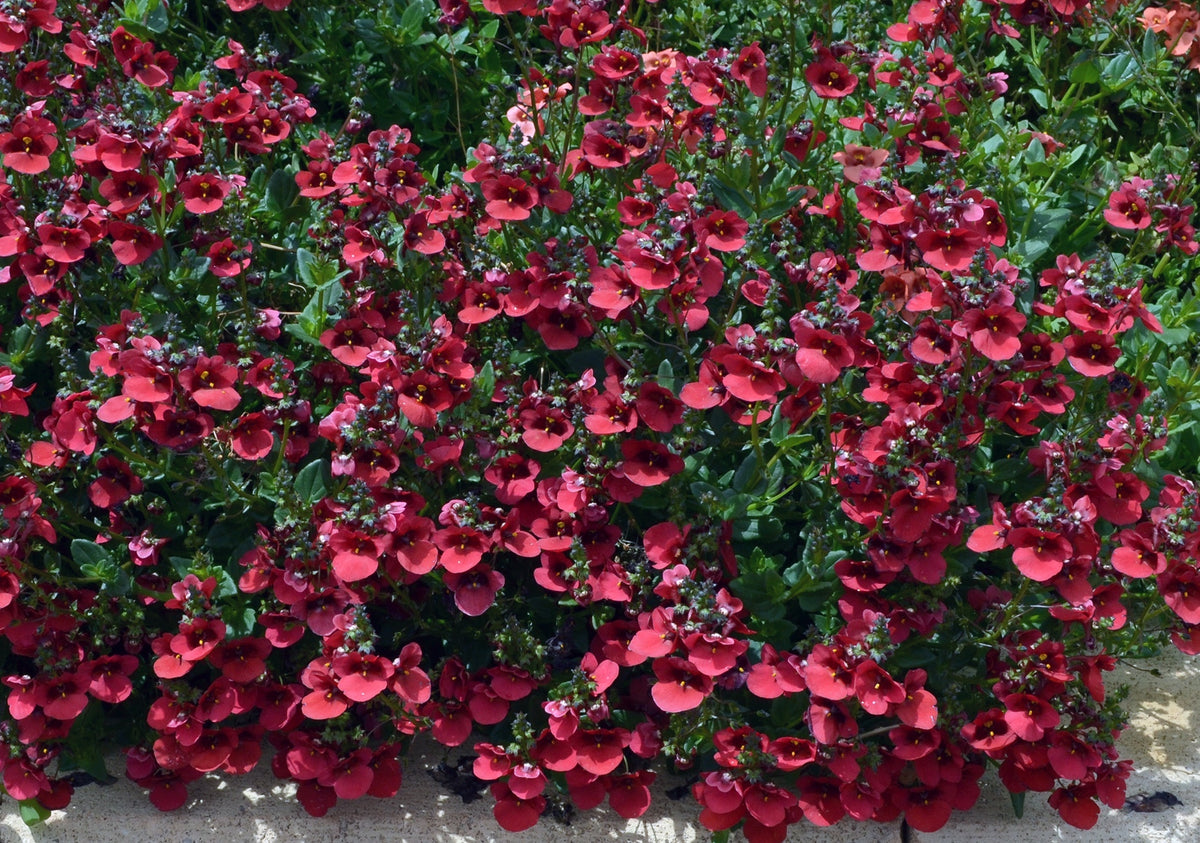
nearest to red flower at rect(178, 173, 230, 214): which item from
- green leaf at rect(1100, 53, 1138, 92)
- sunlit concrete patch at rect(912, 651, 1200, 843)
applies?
sunlit concrete patch at rect(912, 651, 1200, 843)

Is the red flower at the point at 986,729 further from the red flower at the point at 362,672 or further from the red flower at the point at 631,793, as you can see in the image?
the red flower at the point at 362,672

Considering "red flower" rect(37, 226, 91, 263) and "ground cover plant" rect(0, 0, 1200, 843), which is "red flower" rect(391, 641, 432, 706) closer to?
"ground cover plant" rect(0, 0, 1200, 843)

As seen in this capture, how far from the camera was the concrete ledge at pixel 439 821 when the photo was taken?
2.99m

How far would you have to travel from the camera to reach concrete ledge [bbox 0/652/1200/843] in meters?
2.99

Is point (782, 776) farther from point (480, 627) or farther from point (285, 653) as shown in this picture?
point (285, 653)

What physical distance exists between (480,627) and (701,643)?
2.14 feet

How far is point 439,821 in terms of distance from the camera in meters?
3.05

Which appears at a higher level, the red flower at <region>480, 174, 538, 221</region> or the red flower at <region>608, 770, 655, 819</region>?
the red flower at <region>480, 174, 538, 221</region>

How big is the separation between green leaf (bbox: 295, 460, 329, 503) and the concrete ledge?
698 millimetres

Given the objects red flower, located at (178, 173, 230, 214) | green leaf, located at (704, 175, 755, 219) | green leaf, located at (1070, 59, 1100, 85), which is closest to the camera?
red flower, located at (178, 173, 230, 214)

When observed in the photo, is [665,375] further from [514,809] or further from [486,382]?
[514,809]

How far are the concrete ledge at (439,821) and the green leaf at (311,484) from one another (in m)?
0.70

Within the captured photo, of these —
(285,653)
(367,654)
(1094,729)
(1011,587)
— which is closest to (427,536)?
(367,654)

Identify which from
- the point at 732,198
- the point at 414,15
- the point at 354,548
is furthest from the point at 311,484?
the point at 414,15
